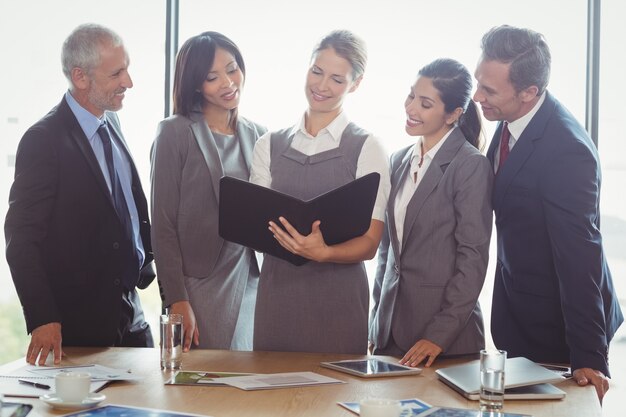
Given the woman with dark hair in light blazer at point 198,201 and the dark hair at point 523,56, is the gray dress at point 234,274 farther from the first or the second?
the dark hair at point 523,56

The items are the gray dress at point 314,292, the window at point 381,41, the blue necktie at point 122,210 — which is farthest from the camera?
the window at point 381,41

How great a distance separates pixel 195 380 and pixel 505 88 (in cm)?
141

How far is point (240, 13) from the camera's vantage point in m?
4.32

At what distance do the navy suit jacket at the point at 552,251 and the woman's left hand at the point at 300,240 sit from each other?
638mm

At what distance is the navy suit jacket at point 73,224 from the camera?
2.83 m

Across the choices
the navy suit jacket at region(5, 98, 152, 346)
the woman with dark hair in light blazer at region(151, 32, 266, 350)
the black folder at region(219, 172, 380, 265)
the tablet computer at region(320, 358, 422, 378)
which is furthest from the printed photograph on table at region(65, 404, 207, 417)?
the navy suit jacket at region(5, 98, 152, 346)

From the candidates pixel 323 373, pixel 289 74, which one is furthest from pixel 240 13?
pixel 323 373

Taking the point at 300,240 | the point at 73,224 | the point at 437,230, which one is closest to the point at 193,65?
the point at 73,224

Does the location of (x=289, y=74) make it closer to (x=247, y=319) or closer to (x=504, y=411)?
(x=247, y=319)

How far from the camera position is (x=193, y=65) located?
9.66 feet

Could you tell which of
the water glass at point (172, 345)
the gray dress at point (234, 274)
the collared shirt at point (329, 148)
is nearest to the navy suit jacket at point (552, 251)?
the collared shirt at point (329, 148)

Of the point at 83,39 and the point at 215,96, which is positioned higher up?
the point at 83,39

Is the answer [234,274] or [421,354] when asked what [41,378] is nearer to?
[234,274]

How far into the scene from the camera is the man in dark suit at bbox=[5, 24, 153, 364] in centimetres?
275
